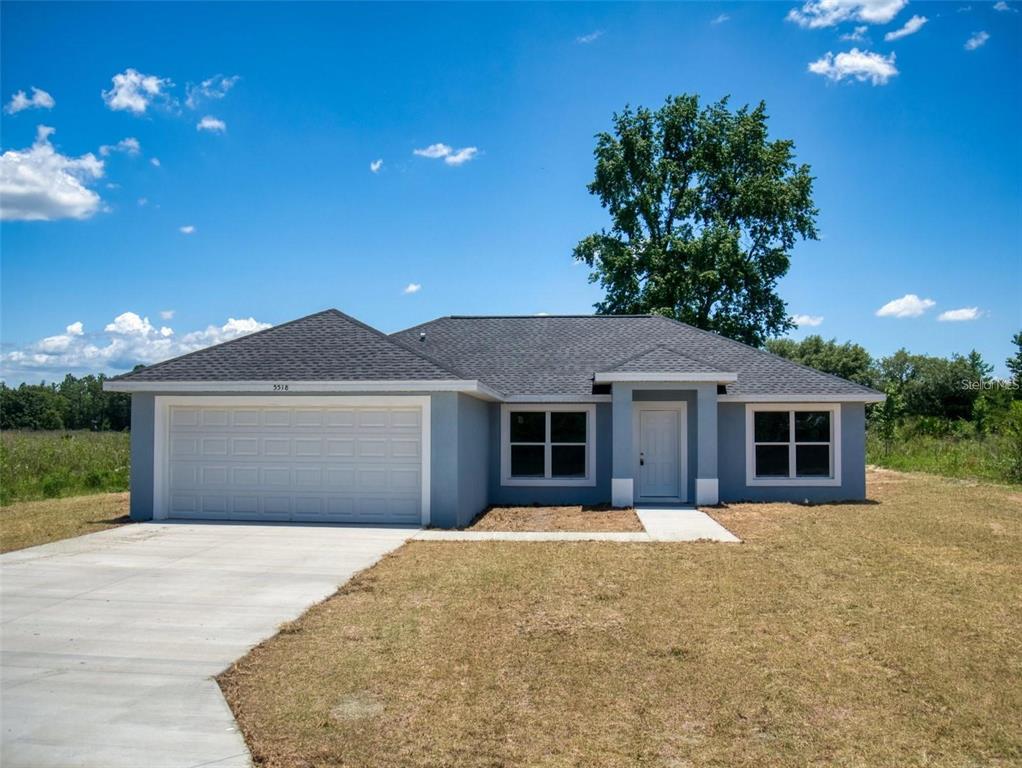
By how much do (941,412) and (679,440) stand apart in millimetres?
38684

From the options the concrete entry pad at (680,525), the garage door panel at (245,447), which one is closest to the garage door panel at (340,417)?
the garage door panel at (245,447)

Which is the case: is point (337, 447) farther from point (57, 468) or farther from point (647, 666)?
point (57, 468)

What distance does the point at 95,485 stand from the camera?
64.8 feet

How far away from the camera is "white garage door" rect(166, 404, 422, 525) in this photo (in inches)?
536

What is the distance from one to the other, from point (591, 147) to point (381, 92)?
19.6m

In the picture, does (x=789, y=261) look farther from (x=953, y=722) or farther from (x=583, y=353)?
(x=953, y=722)

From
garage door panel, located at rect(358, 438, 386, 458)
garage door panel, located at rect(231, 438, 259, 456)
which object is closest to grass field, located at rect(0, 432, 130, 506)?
garage door panel, located at rect(231, 438, 259, 456)

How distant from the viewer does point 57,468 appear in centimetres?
2116

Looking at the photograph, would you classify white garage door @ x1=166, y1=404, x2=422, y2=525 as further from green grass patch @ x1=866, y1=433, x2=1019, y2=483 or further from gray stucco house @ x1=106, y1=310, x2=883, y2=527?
green grass patch @ x1=866, y1=433, x2=1019, y2=483

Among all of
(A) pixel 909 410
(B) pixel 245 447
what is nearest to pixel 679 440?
(B) pixel 245 447

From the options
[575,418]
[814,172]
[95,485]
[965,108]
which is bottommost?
[95,485]

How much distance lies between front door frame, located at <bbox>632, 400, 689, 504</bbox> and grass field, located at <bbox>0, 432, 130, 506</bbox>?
557 inches

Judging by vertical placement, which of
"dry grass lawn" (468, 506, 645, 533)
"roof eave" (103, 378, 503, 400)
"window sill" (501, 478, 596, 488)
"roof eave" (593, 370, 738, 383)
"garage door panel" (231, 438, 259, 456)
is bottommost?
"dry grass lawn" (468, 506, 645, 533)

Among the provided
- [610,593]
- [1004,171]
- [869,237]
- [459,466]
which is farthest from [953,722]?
[869,237]
